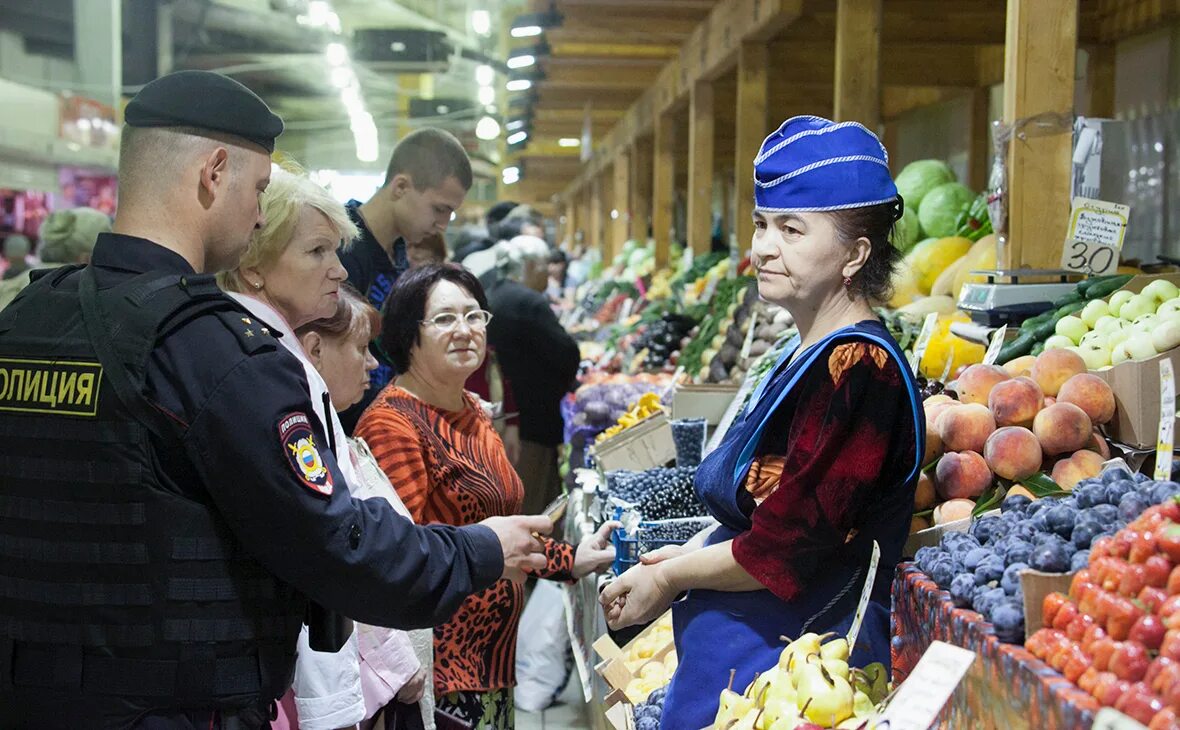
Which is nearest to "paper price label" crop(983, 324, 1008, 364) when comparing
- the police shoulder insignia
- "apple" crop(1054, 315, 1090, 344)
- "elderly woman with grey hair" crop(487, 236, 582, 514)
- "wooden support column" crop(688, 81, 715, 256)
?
"apple" crop(1054, 315, 1090, 344)

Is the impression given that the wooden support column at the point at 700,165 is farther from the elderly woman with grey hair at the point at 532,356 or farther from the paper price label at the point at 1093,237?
the paper price label at the point at 1093,237

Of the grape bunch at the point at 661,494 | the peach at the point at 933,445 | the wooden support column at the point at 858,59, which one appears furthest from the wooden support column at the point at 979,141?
the peach at the point at 933,445

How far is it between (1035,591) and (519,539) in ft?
3.18

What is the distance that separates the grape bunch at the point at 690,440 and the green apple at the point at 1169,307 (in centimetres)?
181

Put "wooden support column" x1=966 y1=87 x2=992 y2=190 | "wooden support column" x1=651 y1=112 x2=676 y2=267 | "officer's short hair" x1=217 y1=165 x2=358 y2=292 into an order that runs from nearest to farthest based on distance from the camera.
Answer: "officer's short hair" x1=217 y1=165 x2=358 y2=292
"wooden support column" x1=966 y1=87 x2=992 y2=190
"wooden support column" x1=651 y1=112 x2=676 y2=267

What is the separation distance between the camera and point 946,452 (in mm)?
2709

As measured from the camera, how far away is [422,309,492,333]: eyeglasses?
331 centimetres

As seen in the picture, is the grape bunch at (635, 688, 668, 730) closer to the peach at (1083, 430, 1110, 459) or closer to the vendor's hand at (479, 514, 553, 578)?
the vendor's hand at (479, 514, 553, 578)

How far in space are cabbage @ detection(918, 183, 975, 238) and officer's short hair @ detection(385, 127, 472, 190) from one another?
251 cm

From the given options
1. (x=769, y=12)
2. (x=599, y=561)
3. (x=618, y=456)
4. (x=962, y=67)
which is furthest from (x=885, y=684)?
(x=962, y=67)

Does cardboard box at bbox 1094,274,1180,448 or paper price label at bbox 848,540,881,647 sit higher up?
cardboard box at bbox 1094,274,1180,448

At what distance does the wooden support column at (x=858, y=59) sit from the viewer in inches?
199

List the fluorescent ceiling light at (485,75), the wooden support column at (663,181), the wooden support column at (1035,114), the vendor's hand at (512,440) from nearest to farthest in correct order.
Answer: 1. the wooden support column at (1035,114)
2. the vendor's hand at (512,440)
3. the wooden support column at (663,181)
4. the fluorescent ceiling light at (485,75)

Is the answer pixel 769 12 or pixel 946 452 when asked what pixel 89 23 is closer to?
pixel 769 12
